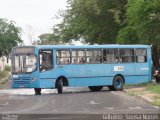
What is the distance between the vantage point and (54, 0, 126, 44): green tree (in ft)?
173

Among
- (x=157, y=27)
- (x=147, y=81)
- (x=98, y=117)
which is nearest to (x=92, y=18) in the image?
(x=157, y=27)

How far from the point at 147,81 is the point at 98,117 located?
20003mm

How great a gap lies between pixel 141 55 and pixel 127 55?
44.5 inches

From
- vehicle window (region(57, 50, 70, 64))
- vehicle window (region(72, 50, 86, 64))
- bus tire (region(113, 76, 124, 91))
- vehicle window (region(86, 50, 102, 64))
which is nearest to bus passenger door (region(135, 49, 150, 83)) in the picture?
bus tire (region(113, 76, 124, 91))

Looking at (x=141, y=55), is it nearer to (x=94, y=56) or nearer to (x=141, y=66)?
(x=141, y=66)

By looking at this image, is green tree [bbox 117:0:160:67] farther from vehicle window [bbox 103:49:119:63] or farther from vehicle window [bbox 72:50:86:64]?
vehicle window [bbox 72:50:86:64]

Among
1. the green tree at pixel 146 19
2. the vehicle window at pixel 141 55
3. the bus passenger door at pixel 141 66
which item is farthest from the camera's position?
the green tree at pixel 146 19

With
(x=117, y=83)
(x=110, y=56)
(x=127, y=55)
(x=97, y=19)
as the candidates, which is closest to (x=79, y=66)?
(x=110, y=56)

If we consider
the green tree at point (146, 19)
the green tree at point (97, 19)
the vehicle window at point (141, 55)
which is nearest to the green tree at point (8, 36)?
the green tree at point (97, 19)

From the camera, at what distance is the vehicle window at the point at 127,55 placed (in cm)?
3516

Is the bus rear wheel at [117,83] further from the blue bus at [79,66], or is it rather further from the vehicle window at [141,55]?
the vehicle window at [141,55]

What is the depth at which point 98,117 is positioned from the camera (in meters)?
16.9

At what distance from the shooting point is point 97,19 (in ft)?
179

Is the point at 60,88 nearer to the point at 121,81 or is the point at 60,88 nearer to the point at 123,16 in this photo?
the point at 121,81
